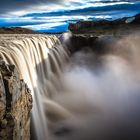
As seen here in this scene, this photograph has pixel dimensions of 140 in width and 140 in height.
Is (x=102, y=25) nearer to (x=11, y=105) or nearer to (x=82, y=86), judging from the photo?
(x=82, y=86)

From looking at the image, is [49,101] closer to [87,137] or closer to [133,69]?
[87,137]

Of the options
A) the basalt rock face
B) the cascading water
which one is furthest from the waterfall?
the basalt rock face

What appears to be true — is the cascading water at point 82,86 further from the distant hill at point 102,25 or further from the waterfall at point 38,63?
the distant hill at point 102,25

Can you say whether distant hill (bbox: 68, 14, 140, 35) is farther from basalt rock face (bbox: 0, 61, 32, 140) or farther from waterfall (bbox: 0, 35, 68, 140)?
basalt rock face (bbox: 0, 61, 32, 140)

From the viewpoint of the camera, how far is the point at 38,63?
12.5 meters

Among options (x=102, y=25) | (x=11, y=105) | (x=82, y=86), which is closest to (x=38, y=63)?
(x=82, y=86)

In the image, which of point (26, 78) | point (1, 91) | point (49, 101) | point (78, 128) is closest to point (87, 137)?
point (78, 128)

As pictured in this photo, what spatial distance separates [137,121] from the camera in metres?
12.1

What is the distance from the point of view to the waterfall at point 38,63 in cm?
946

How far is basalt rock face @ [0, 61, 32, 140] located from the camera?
19.5 feet

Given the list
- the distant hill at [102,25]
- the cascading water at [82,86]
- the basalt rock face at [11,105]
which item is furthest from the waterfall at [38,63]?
the distant hill at [102,25]

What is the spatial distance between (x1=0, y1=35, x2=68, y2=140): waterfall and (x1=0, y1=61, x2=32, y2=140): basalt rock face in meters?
2.10

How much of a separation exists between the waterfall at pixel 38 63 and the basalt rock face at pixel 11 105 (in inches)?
82.8

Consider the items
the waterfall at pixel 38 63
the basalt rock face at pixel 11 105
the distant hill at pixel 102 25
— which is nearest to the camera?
the basalt rock face at pixel 11 105
